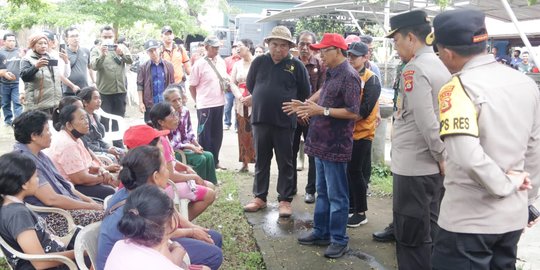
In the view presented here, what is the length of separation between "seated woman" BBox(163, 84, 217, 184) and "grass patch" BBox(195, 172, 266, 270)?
1.16ft

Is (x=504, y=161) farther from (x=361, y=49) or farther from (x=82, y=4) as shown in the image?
(x=82, y=4)

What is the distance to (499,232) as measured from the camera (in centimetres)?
199

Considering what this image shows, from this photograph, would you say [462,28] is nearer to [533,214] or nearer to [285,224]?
[533,214]

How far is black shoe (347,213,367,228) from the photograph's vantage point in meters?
4.38

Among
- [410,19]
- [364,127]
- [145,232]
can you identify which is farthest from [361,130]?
[145,232]

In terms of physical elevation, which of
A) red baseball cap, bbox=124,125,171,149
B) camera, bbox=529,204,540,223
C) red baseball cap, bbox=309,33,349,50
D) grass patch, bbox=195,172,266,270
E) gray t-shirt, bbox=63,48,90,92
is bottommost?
grass patch, bbox=195,172,266,270

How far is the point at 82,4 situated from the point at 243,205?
806 centimetres

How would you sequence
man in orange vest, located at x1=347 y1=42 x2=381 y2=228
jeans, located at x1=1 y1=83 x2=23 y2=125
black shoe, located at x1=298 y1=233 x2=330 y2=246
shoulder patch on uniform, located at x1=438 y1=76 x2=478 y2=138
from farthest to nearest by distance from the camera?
1. jeans, located at x1=1 y1=83 x2=23 y2=125
2. man in orange vest, located at x1=347 y1=42 x2=381 y2=228
3. black shoe, located at x1=298 y1=233 x2=330 y2=246
4. shoulder patch on uniform, located at x1=438 y1=76 x2=478 y2=138

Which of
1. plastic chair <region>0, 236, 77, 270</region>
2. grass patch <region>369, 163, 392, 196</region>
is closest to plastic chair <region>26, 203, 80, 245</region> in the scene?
plastic chair <region>0, 236, 77, 270</region>

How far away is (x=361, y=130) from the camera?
4301mm

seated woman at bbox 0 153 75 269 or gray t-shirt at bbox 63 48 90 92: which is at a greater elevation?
gray t-shirt at bbox 63 48 90 92

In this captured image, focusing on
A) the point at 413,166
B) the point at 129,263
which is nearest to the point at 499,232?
the point at 413,166

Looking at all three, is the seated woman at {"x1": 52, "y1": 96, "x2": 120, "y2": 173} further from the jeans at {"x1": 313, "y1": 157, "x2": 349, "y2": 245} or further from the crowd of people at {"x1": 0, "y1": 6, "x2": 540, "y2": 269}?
the jeans at {"x1": 313, "y1": 157, "x2": 349, "y2": 245}

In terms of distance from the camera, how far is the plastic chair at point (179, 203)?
3.57 metres
